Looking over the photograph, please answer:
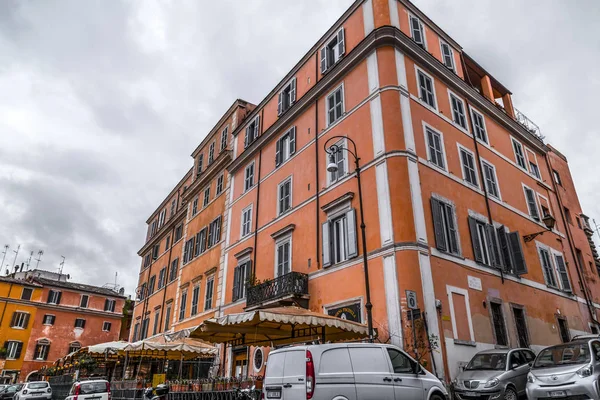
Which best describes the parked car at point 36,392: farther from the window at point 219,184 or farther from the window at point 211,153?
the window at point 211,153

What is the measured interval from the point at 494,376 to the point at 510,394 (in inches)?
23.1

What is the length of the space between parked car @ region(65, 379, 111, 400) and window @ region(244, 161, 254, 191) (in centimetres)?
1196

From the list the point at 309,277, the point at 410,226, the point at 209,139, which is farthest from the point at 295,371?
the point at 209,139

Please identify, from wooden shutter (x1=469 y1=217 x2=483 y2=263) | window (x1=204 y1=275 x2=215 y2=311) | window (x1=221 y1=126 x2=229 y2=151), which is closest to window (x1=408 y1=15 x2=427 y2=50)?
wooden shutter (x1=469 y1=217 x2=483 y2=263)

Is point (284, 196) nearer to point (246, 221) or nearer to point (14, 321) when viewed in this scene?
point (246, 221)

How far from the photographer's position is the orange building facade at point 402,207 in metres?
13.7

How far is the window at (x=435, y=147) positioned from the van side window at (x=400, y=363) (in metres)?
8.98

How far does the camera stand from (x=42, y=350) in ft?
145

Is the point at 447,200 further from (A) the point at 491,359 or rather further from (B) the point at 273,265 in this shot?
(B) the point at 273,265

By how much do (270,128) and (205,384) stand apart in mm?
13685

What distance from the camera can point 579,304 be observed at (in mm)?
20703

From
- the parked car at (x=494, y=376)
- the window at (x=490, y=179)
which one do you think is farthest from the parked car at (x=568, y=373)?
the window at (x=490, y=179)

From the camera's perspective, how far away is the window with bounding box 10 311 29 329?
43062 millimetres

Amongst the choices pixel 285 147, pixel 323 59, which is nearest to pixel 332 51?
pixel 323 59
